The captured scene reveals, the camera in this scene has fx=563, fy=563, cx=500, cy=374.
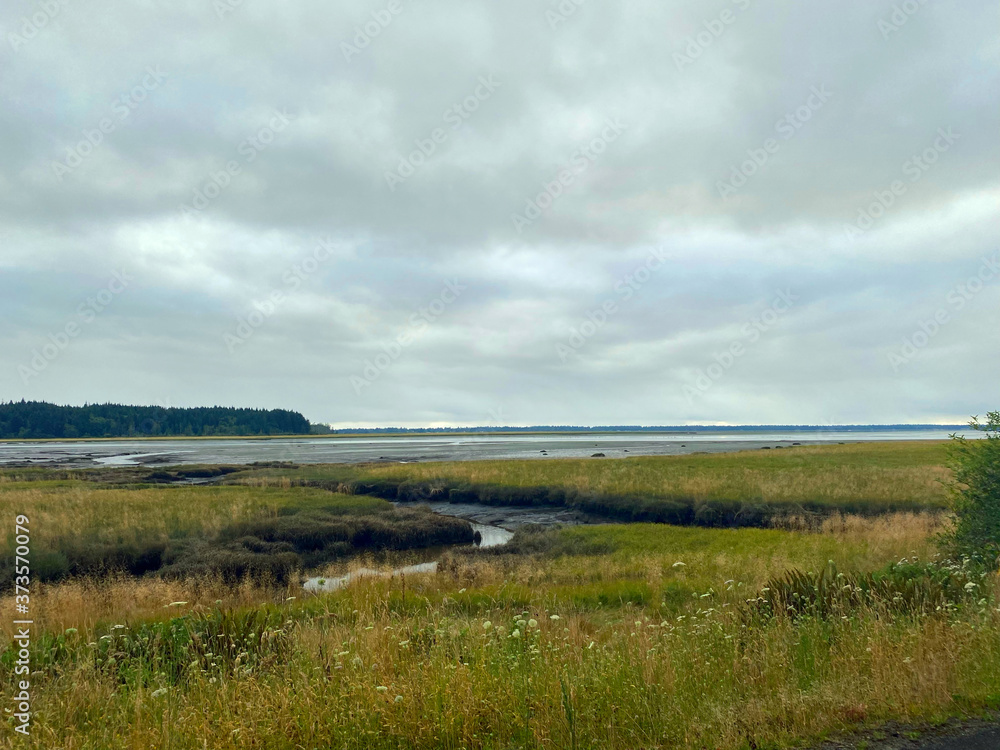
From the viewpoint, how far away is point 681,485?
38875mm

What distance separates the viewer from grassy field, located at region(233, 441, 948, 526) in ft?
106

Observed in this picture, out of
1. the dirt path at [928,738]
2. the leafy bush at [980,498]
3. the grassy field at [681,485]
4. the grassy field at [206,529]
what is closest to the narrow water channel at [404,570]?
the grassy field at [206,529]

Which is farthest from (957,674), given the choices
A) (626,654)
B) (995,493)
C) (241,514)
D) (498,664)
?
(241,514)

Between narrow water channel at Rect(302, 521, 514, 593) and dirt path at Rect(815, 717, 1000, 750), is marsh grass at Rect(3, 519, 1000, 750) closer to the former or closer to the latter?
dirt path at Rect(815, 717, 1000, 750)

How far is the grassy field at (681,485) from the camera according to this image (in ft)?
106

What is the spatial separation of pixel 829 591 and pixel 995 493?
6.90 meters

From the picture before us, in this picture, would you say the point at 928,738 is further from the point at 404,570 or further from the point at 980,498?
the point at 404,570

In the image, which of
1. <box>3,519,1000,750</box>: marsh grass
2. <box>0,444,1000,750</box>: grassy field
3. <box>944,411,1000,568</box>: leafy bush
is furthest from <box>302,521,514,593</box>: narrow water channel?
<box>944,411,1000,568</box>: leafy bush

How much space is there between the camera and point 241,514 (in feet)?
102

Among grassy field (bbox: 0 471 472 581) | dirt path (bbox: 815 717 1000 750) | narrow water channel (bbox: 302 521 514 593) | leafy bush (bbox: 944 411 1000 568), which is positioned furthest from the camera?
grassy field (bbox: 0 471 472 581)

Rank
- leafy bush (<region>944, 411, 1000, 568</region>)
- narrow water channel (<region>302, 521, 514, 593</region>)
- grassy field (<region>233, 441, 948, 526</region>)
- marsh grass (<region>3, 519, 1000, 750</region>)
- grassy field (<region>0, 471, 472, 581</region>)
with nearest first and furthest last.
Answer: marsh grass (<region>3, 519, 1000, 750</region>)
leafy bush (<region>944, 411, 1000, 568</region>)
narrow water channel (<region>302, 521, 514, 593</region>)
grassy field (<region>0, 471, 472, 581</region>)
grassy field (<region>233, 441, 948, 526</region>)

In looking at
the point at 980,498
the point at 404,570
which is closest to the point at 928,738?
the point at 980,498

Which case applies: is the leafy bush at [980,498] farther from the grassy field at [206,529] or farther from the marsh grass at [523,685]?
the grassy field at [206,529]

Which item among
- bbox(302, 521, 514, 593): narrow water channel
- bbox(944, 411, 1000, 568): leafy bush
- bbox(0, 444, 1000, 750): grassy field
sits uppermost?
bbox(944, 411, 1000, 568): leafy bush
